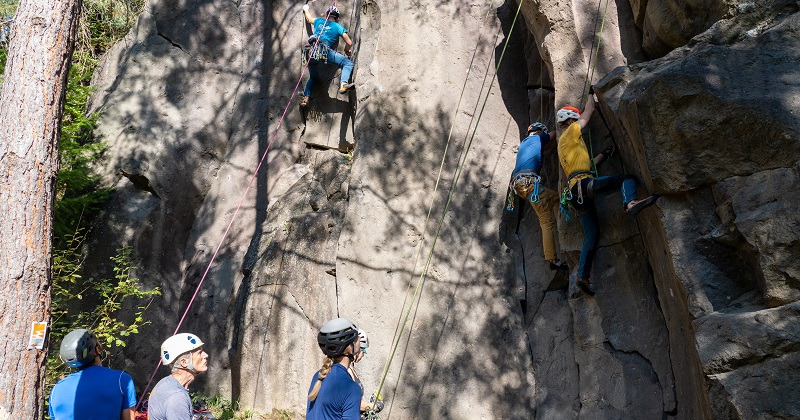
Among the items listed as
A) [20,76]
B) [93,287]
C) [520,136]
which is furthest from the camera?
[93,287]

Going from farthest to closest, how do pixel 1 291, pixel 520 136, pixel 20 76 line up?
pixel 520 136 → pixel 20 76 → pixel 1 291

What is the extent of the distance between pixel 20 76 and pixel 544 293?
16.0 ft

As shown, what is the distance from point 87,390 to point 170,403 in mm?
638

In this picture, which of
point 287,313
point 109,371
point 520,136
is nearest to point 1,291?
point 109,371

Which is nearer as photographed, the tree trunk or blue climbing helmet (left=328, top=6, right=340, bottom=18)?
the tree trunk

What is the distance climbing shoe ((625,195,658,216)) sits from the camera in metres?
5.51

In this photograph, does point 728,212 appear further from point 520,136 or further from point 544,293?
point 520,136

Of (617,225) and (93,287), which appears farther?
(93,287)

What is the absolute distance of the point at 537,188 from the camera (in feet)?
21.8

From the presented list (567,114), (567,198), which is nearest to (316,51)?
(567,114)

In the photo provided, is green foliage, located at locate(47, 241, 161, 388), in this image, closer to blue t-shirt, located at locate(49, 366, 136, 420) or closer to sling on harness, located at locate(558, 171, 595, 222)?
blue t-shirt, located at locate(49, 366, 136, 420)

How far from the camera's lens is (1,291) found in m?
4.25

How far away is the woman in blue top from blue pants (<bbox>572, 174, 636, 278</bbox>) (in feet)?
9.16

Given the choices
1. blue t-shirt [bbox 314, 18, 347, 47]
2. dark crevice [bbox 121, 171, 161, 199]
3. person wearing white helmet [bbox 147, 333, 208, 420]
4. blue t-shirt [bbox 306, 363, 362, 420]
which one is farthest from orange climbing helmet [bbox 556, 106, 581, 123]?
dark crevice [bbox 121, 171, 161, 199]
